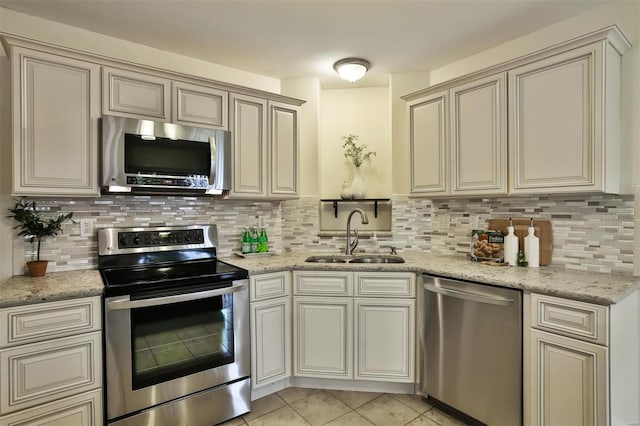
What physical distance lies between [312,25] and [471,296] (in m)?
1.93

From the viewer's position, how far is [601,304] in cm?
150

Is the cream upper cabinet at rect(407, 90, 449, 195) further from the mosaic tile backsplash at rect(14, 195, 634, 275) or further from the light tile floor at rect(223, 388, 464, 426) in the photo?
the light tile floor at rect(223, 388, 464, 426)

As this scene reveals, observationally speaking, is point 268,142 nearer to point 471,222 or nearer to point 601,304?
point 471,222

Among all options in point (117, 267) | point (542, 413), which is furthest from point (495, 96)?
point (117, 267)

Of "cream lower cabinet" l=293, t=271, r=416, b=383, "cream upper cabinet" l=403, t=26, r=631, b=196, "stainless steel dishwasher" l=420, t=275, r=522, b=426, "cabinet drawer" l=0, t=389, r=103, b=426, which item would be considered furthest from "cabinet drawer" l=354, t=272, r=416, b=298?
"cabinet drawer" l=0, t=389, r=103, b=426

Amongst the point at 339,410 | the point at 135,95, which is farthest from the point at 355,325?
the point at 135,95

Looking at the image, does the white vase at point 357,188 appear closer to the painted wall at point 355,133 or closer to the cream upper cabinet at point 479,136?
the painted wall at point 355,133

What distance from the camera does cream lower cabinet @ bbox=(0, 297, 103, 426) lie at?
1.53 metres

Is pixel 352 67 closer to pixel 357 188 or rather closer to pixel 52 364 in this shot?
pixel 357 188

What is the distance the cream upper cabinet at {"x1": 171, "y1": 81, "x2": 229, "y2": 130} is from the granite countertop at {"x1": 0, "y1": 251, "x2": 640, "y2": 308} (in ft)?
3.34

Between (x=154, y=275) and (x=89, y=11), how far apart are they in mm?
1603

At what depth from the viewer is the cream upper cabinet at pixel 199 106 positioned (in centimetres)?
227

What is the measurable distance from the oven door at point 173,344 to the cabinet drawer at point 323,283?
0.40m

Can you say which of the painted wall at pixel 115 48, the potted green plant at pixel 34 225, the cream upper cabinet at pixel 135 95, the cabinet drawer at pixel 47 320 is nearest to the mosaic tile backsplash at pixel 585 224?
the painted wall at pixel 115 48
